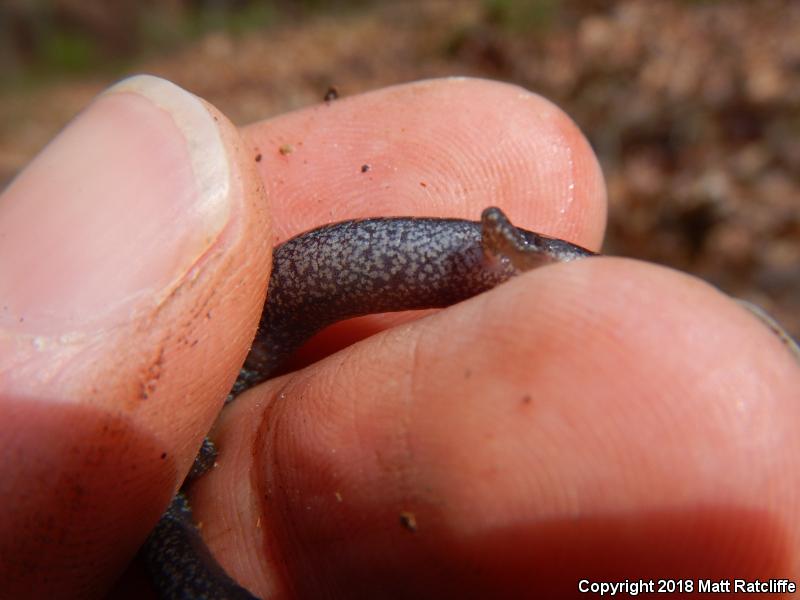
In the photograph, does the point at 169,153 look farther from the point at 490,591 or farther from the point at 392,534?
the point at 490,591

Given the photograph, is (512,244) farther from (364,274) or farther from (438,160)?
(438,160)

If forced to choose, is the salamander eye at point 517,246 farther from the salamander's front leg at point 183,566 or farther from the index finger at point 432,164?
the salamander's front leg at point 183,566

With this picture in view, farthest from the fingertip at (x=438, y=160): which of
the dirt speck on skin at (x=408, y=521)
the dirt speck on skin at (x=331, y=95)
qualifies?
the dirt speck on skin at (x=408, y=521)

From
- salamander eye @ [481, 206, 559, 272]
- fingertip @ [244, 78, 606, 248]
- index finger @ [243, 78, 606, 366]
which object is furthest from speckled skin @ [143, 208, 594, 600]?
fingertip @ [244, 78, 606, 248]

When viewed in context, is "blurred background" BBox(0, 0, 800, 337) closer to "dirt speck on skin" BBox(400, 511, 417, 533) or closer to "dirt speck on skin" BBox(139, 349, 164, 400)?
"dirt speck on skin" BBox(139, 349, 164, 400)

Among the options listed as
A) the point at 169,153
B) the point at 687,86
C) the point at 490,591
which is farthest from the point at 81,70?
the point at 490,591

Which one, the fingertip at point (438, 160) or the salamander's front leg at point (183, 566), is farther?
the fingertip at point (438, 160)
